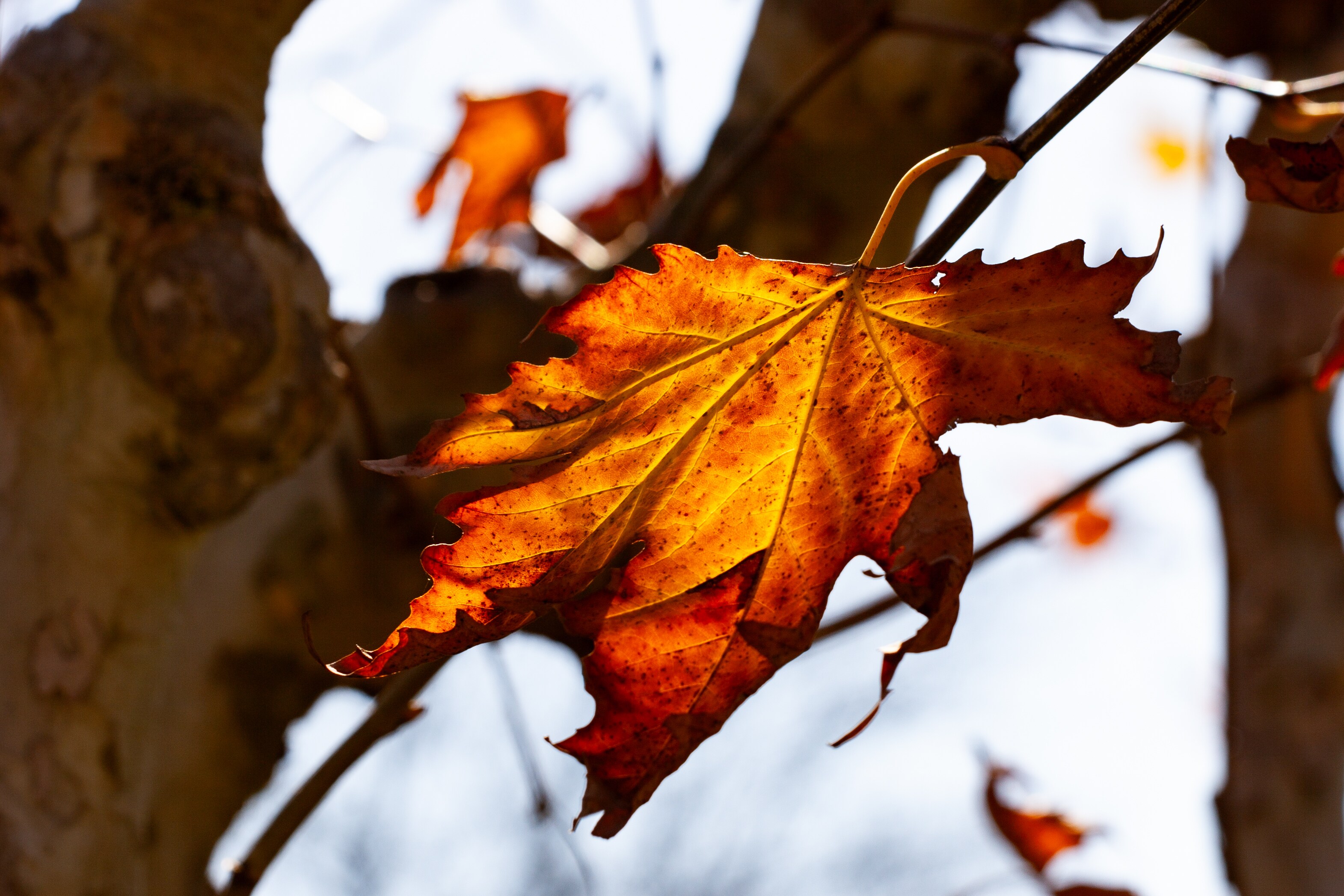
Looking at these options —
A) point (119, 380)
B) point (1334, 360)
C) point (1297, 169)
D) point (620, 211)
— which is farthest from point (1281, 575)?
point (620, 211)

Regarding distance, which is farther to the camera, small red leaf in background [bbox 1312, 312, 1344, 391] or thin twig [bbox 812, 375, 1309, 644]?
thin twig [bbox 812, 375, 1309, 644]

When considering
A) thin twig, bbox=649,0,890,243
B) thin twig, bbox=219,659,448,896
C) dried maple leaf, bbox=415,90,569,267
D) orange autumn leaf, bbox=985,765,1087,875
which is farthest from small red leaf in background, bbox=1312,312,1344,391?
dried maple leaf, bbox=415,90,569,267

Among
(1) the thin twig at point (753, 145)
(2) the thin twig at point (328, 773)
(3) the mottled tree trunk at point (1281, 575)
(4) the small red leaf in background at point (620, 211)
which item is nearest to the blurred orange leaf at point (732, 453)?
(2) the thin twig at point (328, 773)

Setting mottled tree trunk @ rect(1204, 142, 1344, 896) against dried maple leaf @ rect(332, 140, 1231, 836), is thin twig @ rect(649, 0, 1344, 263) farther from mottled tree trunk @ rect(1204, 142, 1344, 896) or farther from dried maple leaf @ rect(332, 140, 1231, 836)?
mottled tree trunk @ rect(1204, 142, 1344, 896)

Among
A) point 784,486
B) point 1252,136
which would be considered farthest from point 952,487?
point 1252,136

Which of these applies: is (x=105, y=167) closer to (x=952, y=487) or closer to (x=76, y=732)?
(x=76, y=732)

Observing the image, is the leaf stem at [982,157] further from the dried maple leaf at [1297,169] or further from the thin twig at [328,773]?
the thin twig at [328,773]
